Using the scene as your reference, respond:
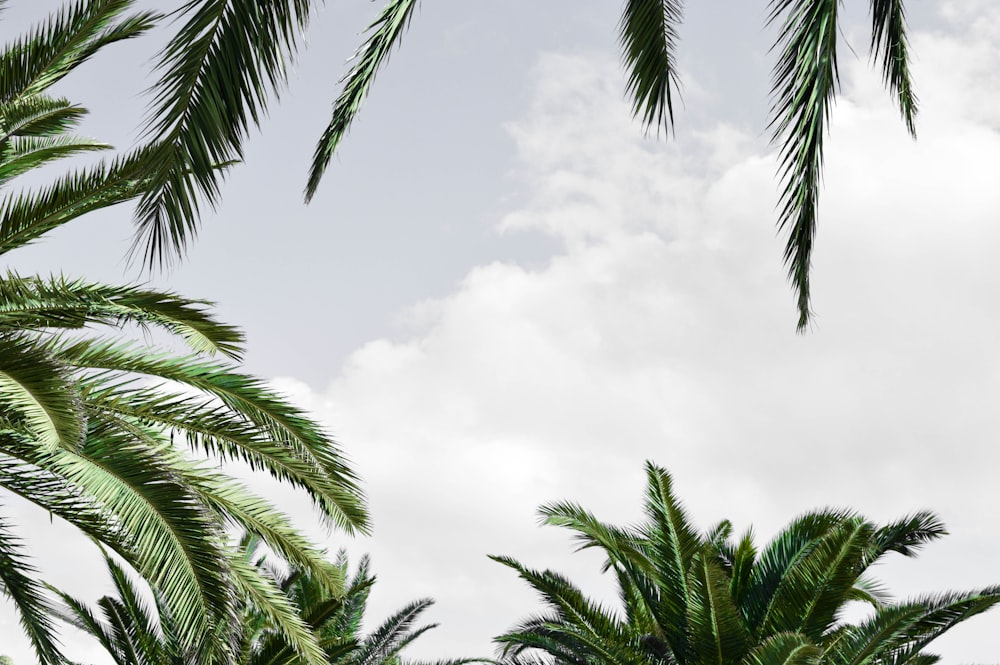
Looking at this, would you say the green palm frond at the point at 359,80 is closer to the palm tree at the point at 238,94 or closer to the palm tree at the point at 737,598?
the palm tree at the point at 238,94

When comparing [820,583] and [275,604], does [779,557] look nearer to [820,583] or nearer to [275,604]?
[820,583]

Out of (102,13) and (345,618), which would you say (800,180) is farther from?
(345,618)

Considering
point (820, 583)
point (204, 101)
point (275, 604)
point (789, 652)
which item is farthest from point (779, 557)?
point (204, 101)

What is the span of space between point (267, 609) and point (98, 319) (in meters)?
3.03

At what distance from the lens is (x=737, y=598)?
14.6 m

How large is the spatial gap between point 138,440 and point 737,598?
911 cm

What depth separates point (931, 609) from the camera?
12797 millimetres

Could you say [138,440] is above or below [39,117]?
below

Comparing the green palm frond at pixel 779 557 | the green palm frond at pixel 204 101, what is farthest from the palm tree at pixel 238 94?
the green palm frond at pixel 779 557

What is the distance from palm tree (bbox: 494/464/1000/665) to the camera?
1292 centimetres

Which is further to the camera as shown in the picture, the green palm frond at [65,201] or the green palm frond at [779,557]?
the green palm frond at [779,557]

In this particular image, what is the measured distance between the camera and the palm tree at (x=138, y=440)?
25.8ft

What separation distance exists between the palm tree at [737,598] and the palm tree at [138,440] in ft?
18.5

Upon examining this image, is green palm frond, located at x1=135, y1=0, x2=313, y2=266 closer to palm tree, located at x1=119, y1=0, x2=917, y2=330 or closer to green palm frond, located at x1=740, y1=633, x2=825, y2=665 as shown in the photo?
palm tree, located at x1=119, y1=0, x2=917, y2=330
